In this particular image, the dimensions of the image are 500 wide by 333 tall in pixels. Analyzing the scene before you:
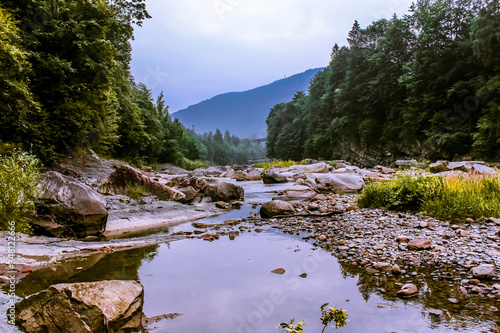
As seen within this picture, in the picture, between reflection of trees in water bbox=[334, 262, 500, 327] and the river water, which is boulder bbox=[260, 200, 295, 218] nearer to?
the river water

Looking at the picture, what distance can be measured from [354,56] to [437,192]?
40.8m

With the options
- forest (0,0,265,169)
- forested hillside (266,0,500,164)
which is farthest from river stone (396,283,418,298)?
forested hillside (266,0,500,164)

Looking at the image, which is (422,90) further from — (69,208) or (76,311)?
(76,311)

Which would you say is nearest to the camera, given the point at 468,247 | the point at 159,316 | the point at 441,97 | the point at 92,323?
the point at 92,323

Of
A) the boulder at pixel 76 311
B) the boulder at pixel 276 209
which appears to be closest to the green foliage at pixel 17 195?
the boulder at pixel 76 311

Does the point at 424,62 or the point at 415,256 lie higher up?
the point at 424,62

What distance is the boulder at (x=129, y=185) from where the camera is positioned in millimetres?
10898

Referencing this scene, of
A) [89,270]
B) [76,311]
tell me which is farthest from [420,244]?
[89,270]

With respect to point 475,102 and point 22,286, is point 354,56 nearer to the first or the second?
point 475,102

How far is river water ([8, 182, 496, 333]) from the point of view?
3111 mm

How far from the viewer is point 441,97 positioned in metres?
27.9

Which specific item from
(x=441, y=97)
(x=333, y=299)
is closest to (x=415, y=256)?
(x=333, y=299)

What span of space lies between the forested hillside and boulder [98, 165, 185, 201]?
23.0 metres

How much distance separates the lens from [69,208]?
669 cm
